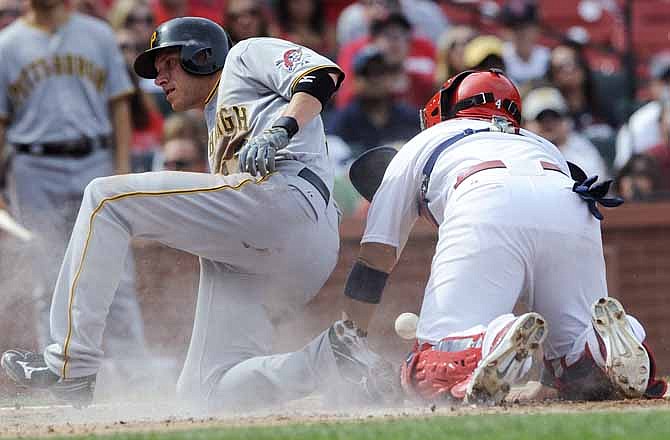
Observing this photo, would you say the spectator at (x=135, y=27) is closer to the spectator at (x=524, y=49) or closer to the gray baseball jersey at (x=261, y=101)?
the spectator at (x=524, y=49)

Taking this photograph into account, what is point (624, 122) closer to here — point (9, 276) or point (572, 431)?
point (9, 276)

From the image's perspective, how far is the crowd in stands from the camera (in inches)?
384

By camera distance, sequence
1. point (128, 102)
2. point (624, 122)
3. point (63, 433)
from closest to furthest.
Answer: point (63, 433) → point (128, 102) → point (624, 122)

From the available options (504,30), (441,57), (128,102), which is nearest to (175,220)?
(128,102)

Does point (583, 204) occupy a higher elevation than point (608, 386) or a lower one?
higher

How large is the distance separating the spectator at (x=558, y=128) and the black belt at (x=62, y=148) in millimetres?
3435

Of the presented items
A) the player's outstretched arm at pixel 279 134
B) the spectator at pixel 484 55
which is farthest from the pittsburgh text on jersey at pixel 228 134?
the spectator at pixel 484 55

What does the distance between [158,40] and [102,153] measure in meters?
2.89

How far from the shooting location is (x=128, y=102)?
922 centimetres

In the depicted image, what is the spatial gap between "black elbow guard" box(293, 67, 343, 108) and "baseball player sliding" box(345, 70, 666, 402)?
53 cm

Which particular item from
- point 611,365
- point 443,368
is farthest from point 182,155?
point 611,365

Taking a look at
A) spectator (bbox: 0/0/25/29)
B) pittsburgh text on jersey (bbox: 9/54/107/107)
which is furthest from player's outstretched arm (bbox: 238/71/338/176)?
spectator (bbox: 0/0/25/29)

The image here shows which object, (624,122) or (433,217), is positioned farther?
(624,122)

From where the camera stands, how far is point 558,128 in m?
9.77
